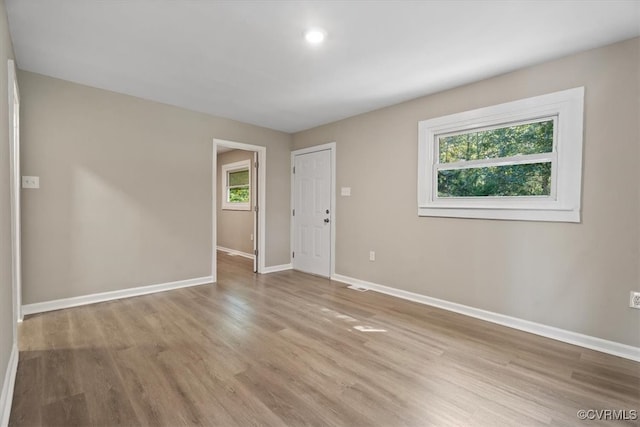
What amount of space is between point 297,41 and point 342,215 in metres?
2.61

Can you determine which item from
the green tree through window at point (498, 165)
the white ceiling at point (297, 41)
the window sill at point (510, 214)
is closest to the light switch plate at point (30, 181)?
the white ceiling at point (297, 41)

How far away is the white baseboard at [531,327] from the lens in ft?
7.73

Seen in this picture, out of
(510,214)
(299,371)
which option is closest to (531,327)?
(510,214)

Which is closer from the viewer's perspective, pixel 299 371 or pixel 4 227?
pixel 4 227

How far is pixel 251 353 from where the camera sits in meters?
2.35

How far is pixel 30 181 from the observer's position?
308 cm

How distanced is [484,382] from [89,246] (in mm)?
3992

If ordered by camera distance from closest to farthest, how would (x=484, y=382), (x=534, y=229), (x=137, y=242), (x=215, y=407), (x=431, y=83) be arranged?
(x=215, y=407), (x=484, y=382), (x=534, y=229), (x=431, y=83), (x=137, y=242)

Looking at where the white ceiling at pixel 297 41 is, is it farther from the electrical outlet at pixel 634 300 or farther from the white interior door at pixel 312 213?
the electrical outlet at pixel 634 300

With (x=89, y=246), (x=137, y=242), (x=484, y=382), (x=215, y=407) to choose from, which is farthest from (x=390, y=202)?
(x=89, y=246)

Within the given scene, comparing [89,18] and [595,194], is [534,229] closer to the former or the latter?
[595,194]

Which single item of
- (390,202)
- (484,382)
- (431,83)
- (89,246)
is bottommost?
(484,382)

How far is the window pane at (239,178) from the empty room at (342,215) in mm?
2053

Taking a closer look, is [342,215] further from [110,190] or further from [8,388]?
Result: [8,388]
